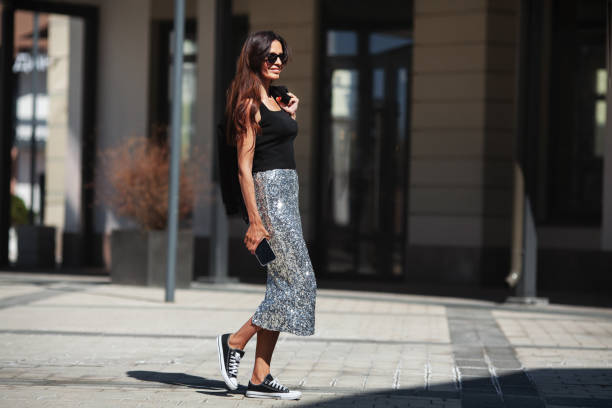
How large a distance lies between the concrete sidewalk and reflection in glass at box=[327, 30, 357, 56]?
4.50m

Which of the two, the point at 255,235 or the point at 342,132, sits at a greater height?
the point at 342,132

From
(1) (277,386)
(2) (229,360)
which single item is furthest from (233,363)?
(1) (277,386)

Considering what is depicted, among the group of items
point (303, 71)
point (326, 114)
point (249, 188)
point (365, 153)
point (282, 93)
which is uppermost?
point (303, 71)

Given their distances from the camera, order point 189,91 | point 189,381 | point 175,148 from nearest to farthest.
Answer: point 189,381 < point 175,148 < point 189,91

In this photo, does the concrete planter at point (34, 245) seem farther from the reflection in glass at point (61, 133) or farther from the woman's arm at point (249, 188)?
the woman's arm at point (249, 188)

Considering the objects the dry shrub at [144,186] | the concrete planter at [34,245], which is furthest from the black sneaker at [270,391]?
the concrete planter at [34,245]

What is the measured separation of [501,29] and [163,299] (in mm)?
5717

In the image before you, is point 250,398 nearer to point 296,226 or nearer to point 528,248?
point 296,226

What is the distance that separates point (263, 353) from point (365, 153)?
29.5ft

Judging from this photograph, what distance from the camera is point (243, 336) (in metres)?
4.94

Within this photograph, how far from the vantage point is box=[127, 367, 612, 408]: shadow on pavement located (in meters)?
4.87

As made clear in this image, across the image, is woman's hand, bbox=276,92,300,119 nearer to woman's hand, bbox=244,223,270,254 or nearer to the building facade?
woman's hand, bbox=244,223,270,254

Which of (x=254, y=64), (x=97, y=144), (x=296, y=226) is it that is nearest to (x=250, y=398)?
(x=296, y=226)

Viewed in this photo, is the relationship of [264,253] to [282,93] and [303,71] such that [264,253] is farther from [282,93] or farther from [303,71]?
[303,71]
